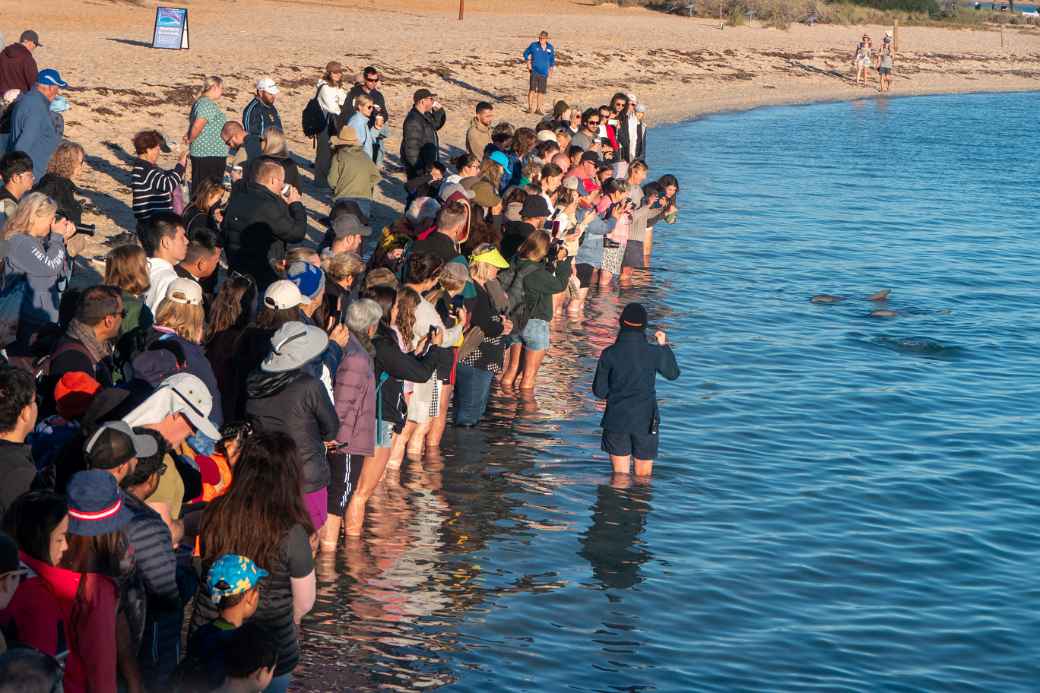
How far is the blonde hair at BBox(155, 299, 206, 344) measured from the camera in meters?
7.95

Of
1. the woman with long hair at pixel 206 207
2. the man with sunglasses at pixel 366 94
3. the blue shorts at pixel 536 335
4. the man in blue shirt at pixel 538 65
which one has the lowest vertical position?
the blue shorts at pixel 536 335

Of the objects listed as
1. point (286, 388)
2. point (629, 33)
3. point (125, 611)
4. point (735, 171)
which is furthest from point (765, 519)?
point (629, 33)

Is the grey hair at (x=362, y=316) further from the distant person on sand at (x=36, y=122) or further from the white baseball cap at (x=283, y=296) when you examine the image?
the distant person on sand at (x=36, y=122)

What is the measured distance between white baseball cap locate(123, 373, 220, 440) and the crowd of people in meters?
0.01

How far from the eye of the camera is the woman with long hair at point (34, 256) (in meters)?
9.38

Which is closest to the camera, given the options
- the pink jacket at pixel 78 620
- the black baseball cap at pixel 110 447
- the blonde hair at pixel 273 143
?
the pink jacket at pixel 78 620

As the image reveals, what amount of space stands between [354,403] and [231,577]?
288cm

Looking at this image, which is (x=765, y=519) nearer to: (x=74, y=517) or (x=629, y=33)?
(x=74, y=517)

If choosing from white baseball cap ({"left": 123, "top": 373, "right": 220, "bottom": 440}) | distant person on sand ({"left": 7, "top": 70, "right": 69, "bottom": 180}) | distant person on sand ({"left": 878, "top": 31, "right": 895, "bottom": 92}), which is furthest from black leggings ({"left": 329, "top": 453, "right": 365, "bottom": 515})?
distant person on sand ({"left": 878, "top": 31, "right": 895, "bottom": 92})

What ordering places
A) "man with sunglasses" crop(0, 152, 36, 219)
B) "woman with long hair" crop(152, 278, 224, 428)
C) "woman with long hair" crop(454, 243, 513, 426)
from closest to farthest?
"woman with long hair" crop(152, 278, 224, 428), "man with sunglasses" crop(0, 152, 36, 219), "woman with long hair" crop(454, 243, 513, 426)

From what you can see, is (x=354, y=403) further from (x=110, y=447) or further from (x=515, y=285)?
(x=515, y=285)

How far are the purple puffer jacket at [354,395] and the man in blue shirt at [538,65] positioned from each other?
77.4 feet

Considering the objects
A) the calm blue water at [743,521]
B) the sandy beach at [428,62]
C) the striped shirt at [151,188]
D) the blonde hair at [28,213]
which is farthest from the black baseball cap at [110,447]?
the sandy beach at [428,62]

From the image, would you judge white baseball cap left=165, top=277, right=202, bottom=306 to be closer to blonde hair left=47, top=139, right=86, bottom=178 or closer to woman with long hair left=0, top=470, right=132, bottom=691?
woman with long hair left=0, top=470, right=132, bottom=691
